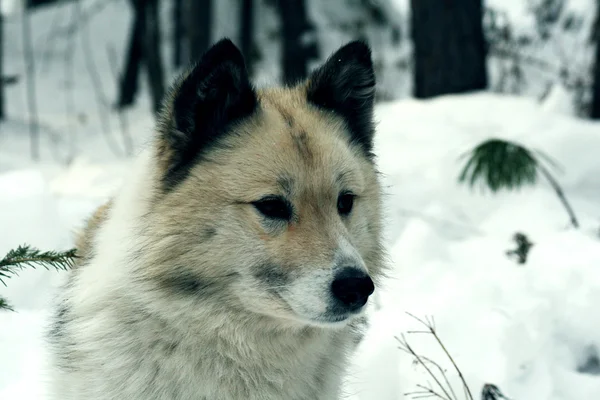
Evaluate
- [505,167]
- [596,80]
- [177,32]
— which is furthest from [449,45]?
[177,32]

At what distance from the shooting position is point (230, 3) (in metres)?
Answer: 21.3

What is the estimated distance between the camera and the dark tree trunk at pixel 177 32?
2047cm

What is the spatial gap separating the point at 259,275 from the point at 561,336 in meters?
1.81

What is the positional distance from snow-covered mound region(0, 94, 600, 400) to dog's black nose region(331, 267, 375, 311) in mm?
822

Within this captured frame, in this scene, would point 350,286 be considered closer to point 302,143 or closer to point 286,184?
point 286,184

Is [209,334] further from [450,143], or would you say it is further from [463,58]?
[463,58]

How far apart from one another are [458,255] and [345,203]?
2.14 metres

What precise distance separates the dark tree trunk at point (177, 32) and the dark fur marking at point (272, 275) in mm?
18517

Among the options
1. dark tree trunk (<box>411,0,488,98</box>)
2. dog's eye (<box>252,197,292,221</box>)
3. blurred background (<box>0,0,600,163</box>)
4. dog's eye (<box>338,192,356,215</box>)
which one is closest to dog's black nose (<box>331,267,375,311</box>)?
dog's eye (<box>252,197,292,221</box>)

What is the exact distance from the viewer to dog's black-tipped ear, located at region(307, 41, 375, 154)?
3.11 meters

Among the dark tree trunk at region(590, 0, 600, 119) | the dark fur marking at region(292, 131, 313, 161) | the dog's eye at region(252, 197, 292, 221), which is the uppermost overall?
the dark tree trunk at region(590, 0, 600, 119)

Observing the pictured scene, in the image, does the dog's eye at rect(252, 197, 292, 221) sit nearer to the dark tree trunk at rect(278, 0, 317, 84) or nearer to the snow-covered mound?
the snow-covered mound

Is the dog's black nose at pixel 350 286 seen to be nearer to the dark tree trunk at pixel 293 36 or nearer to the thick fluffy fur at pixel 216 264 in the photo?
the thick fluffy fur at pixel 216 264

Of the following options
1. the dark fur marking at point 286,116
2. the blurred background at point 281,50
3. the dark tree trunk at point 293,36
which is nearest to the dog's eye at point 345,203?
the dark fur marking at point 286,116
